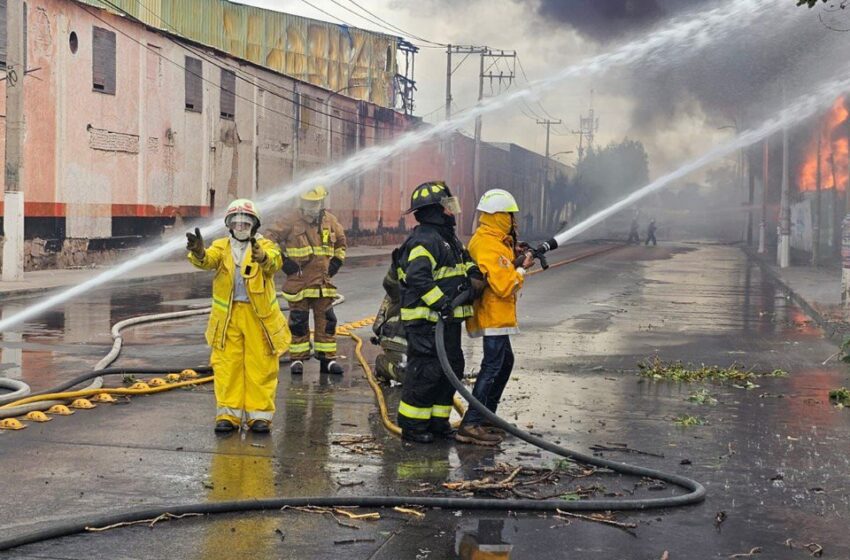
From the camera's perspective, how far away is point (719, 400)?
1004cm

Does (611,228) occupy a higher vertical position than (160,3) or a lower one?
lower

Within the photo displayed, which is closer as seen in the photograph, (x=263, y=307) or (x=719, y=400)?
(x=263, y=307)

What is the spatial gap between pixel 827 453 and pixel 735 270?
29.1 m

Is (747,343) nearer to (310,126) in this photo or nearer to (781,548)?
(781,548)

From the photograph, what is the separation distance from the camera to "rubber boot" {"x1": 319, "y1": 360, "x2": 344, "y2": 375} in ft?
35.7

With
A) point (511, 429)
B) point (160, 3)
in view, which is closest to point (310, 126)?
point (160, 3)

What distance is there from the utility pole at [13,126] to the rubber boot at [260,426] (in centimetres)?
1596

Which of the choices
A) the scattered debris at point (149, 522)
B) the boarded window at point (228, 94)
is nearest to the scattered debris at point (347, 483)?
the scattered debris at point (149, 522)

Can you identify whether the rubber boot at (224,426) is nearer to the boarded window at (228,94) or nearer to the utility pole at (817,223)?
the boarded window at (228,94)

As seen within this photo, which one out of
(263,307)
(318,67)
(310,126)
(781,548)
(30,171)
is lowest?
(781,548)

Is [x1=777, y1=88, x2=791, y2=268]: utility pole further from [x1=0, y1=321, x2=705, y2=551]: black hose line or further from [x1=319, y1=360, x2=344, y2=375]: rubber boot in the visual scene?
[x1=0, y1=321, x2=705, y2=551]: black hose line

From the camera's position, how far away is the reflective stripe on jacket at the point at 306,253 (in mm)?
10820

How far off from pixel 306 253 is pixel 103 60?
2132 centimetres

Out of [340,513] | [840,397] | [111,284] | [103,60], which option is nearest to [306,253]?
[840,397]
